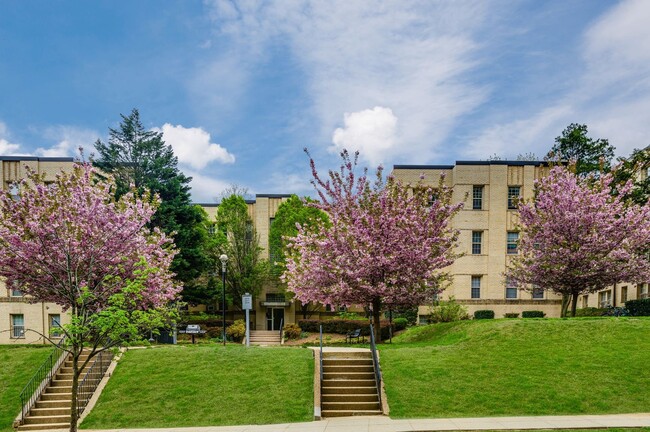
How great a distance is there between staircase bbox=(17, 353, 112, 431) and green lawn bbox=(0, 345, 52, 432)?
0.63 m

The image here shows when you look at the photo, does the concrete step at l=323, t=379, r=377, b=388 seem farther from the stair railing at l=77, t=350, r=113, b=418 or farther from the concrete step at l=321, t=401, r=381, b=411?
the stair railing at l=77, t=350, r=113, b=418

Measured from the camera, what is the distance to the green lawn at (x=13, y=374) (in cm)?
1727

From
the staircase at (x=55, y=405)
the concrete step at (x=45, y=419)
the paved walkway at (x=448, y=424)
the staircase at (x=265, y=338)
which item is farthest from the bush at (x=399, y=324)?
the concrete step at (x=45, y=419)

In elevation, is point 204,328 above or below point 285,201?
below

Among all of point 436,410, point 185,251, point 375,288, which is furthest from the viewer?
point 185,251

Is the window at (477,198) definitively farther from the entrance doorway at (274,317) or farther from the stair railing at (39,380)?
the stair railing at (39,380)

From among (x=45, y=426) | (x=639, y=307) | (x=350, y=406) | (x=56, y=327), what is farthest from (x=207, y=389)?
(x=639, y=307)

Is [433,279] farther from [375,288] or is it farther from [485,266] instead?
[485,266]

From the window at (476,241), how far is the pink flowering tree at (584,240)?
14876 millimetres

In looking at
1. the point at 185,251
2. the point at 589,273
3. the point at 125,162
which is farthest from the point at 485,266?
the point at 125,162

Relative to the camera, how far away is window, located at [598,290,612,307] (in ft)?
133

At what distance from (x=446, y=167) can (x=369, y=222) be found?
22294mm

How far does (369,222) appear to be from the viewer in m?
23.6

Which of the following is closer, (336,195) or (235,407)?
(235,407)
